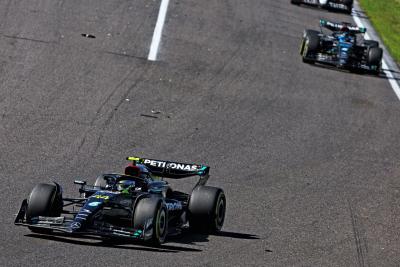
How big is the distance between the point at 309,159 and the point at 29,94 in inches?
245

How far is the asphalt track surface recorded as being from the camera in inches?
548

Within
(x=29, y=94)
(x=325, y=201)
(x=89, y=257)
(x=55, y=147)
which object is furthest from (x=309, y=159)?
(x=89, y=257)

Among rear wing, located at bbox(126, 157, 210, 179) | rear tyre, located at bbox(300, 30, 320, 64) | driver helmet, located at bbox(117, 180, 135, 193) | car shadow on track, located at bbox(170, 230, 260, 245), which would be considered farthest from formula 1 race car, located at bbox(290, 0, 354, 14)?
driver helmet, located at bbox(117, 180, 135, 193)

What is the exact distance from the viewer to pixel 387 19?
113ft

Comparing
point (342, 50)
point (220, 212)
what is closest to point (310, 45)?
point (342, 50)

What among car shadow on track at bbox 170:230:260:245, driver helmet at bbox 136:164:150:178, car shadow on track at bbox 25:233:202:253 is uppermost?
driver helmet at bbox 136:164:150:178

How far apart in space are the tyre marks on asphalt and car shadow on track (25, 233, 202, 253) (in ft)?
7.47

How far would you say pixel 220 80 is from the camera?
24.8 m

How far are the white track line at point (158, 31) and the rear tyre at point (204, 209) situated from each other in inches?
468

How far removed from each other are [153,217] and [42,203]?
145 cm

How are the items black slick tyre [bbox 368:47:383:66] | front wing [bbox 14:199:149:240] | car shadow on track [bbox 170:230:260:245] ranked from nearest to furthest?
front wing [bbox 14:199:149:240] < car shadow on track [bbox 170:230:260:245] < black slick tyre [bbox 368:47:383:66]

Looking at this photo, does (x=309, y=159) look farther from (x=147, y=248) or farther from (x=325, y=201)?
(x=147, y=248)

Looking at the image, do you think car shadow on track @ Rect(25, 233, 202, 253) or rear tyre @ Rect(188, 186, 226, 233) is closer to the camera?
A: car shadow on track @ Rect(25, 233, 202, 253)

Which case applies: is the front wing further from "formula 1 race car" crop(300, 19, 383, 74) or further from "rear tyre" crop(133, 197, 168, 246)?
A: "formula 1 race car" crop(300, 19, 383, 74)
